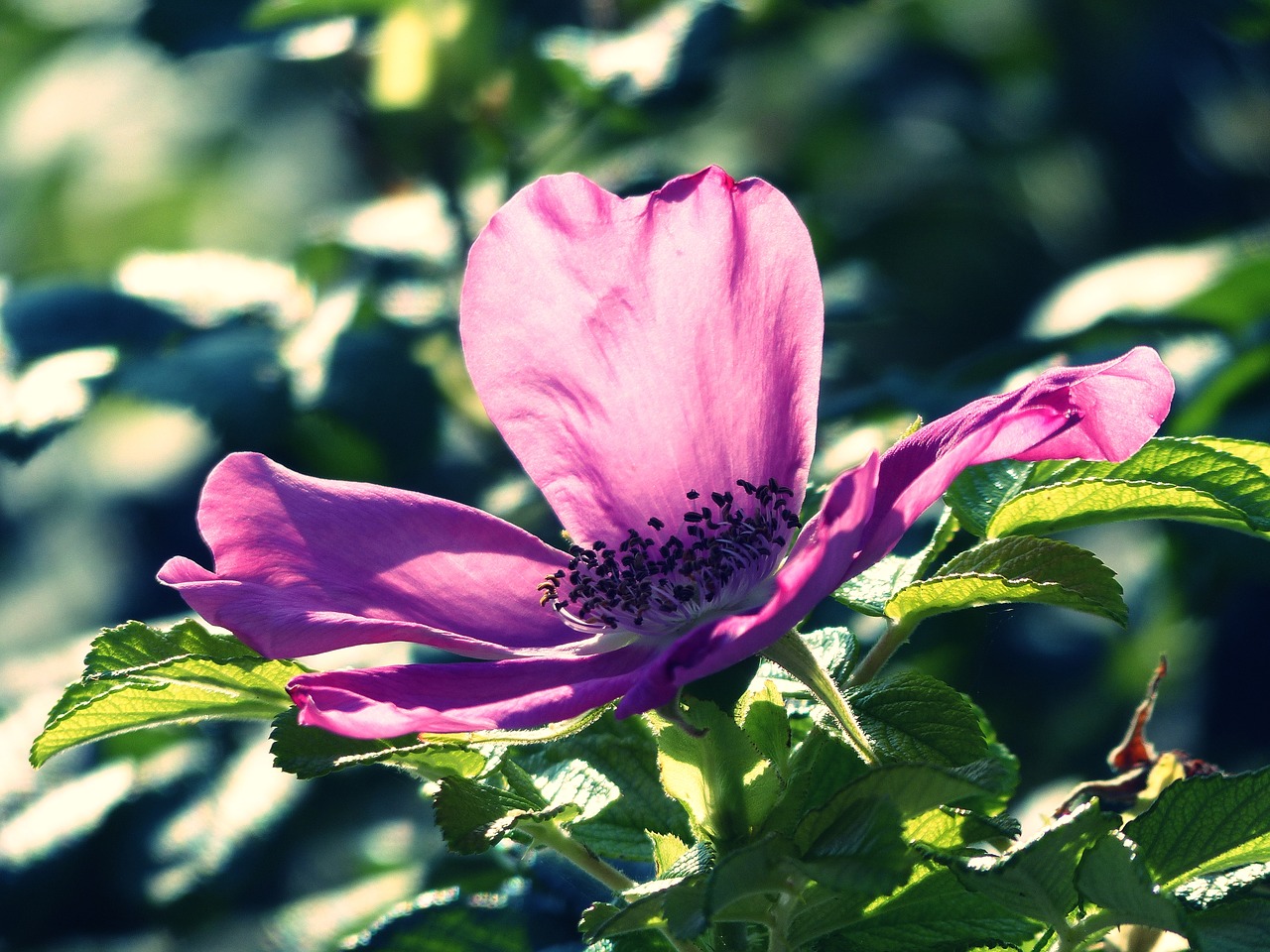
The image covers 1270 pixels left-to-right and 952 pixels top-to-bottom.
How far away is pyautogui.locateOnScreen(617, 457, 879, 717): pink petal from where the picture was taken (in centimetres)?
67

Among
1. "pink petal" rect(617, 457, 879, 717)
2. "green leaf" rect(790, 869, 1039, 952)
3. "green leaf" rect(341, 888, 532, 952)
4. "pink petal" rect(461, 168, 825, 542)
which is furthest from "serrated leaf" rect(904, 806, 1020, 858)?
"green leaf" rect(341, 888, 532, 952)

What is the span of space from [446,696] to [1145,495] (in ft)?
1.26

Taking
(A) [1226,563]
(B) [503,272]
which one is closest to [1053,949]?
(B) [503,272]

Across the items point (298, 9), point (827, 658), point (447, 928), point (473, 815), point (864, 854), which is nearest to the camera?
point (864, 854)

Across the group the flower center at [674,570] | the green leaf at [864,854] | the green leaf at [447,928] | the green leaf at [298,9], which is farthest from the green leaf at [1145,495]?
the green leaf at [298,9]

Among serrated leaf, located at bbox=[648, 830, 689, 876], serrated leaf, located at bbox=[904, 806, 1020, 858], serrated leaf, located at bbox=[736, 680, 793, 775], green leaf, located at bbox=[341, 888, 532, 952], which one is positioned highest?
serrated leaf, located at bbox=[736, 680, 793, 775]

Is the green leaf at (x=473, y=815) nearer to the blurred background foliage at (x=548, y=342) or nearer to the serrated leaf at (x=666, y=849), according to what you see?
the serrated leaf at (x=666, y=849)

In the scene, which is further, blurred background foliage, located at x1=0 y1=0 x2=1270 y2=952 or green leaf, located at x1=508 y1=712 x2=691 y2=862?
blurred background foliage, located at x1=0 y1=0 x2=1270 y2=952

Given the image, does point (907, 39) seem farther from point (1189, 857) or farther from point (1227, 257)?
point (1189, 857)

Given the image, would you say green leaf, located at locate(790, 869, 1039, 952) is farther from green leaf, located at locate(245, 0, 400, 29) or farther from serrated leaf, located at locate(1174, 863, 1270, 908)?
green leaf, located at locate(245, 0, 400, 29)

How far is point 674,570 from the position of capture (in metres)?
0.95

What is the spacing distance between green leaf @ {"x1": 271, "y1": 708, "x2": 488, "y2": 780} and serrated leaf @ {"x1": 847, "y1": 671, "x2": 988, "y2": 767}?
0.73 feet

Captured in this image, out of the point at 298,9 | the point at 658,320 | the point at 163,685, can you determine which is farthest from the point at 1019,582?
the point at 298,9

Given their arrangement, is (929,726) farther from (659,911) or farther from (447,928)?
(447,928)
